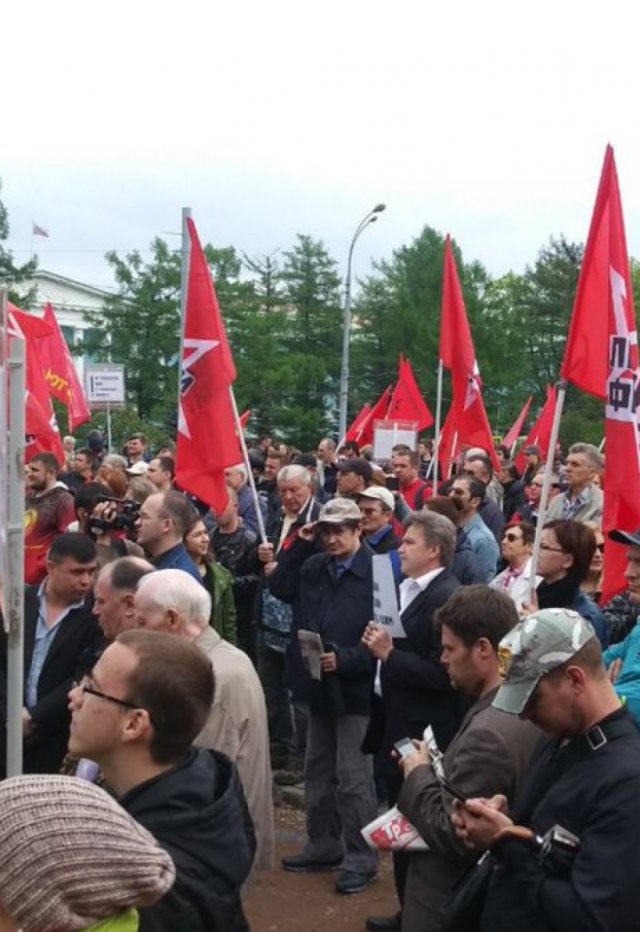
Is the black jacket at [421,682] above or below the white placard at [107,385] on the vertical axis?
below

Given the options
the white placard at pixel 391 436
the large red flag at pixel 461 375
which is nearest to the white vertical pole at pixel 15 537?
the large red flag at pixel 461 375

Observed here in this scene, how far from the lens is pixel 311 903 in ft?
20.1

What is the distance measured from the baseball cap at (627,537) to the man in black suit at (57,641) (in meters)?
2.30

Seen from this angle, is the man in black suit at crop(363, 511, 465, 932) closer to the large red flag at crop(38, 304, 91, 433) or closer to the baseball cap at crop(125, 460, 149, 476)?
the baseball cap at crop(125, 460, 149, 476)

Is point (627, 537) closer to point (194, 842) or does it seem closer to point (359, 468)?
point (194, 842)

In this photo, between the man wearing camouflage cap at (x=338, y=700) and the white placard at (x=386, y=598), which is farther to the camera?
the man wearing camouflage cap at (x=338, y=700)

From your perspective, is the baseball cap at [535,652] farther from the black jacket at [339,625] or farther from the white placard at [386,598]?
the black jacket at [339,625]

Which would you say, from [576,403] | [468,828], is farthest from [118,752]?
[576,403]

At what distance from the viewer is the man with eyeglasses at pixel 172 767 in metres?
2.84

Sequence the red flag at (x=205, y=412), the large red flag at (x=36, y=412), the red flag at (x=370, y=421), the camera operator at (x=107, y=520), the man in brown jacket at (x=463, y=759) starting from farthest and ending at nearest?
the red flag at (x=370, y=421)
the large red flag at (x=36, y=412)
the red flag at (x=205, y=412)
the camera operator at (x=107, y=520)
the man in brown jacket at (x=463, y=759)

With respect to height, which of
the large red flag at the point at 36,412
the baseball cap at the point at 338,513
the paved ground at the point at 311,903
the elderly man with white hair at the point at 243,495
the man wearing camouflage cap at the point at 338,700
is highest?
the large red flag at the point at 36,412

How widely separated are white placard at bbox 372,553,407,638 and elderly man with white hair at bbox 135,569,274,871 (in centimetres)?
149

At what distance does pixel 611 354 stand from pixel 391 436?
10574mm

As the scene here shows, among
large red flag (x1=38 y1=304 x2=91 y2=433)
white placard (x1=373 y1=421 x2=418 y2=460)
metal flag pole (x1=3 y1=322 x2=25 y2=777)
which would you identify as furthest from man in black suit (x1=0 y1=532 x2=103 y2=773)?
white placard (x1=373 y1=421 x2=418 y2=460)
